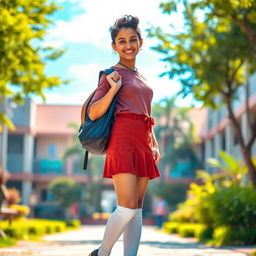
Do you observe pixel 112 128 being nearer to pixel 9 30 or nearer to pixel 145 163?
pixel 145 163

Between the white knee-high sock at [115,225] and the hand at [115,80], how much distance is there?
0.77 meters

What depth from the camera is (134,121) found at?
429 centimetres

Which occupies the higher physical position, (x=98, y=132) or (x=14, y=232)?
(x=98, y=132)

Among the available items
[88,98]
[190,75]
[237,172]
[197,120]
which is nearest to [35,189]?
[197,120]

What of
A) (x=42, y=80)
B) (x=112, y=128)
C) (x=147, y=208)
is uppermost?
(x=42, y=80)

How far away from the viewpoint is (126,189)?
13.5 feet

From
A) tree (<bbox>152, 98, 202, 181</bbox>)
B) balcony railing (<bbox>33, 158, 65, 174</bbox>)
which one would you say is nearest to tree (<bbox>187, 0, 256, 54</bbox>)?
tree (<bbox>152, 98, 202, 181</bbox>)

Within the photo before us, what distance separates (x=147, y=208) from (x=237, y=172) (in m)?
26.6

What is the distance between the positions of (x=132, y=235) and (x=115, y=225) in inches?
9.8

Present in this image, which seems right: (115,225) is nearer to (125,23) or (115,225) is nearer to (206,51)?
(125,23)

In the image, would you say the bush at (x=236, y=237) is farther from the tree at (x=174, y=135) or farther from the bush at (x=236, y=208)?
the tree at (x=174, y=135)

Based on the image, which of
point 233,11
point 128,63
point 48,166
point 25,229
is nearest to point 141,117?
point 128,63

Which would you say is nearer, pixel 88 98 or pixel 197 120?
pixel 88 98

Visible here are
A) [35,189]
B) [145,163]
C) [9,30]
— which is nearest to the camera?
[145,163]
